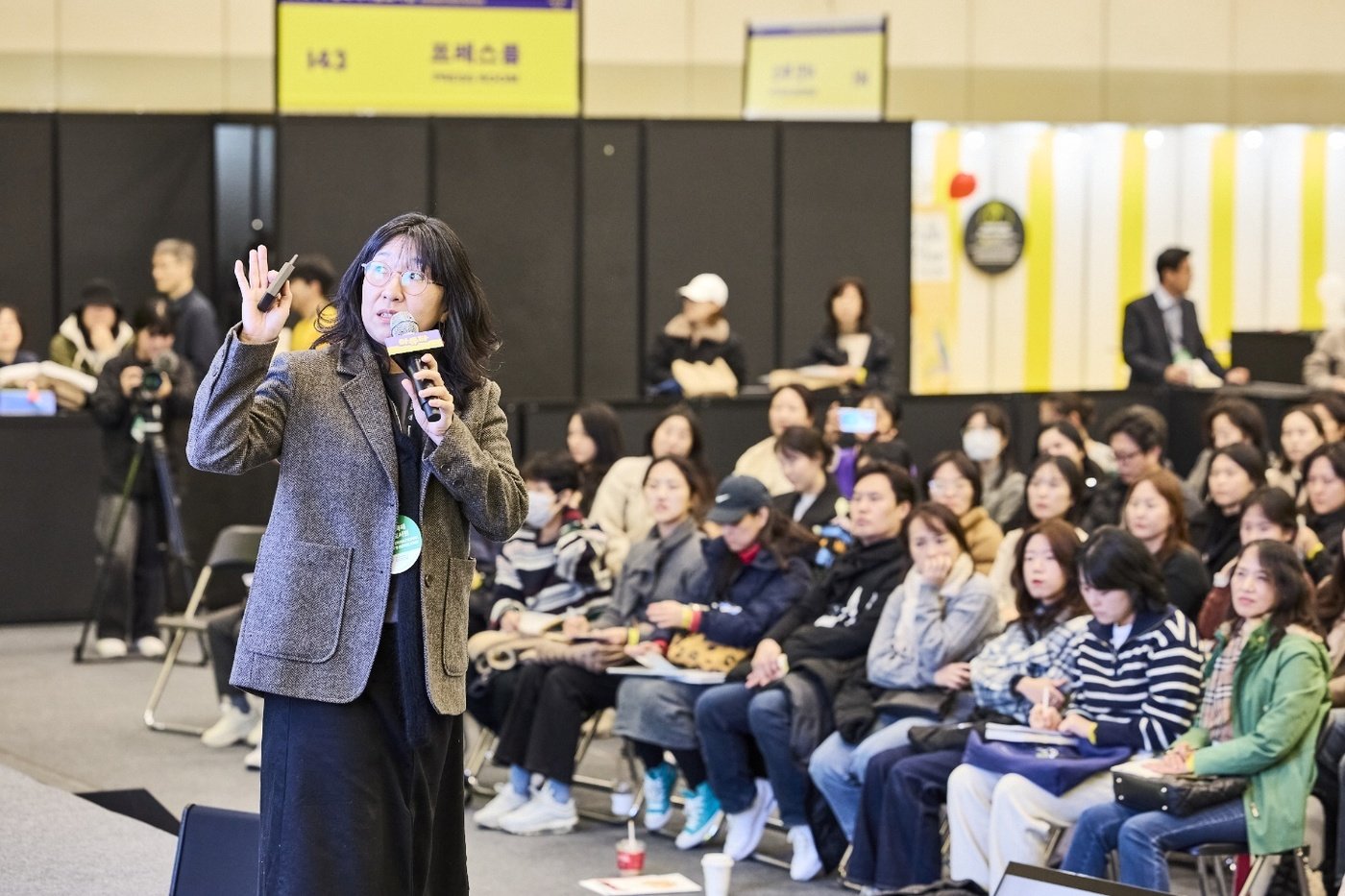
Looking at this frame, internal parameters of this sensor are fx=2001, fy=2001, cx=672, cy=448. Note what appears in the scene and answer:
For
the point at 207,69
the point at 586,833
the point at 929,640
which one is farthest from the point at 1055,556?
the point at 207,69

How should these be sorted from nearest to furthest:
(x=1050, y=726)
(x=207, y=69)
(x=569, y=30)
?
1. (x=1050, y=726)
2. (x=569, y=30)
3. (x=207, y=69)

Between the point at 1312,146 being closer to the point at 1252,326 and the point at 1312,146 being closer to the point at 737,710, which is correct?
the point at 1252,326

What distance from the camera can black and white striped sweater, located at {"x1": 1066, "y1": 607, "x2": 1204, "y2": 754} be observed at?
5129 mm

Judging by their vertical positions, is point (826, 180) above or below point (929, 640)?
above

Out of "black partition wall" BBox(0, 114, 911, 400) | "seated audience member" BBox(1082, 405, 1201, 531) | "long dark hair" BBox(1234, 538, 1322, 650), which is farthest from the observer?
"black partition wall" BBox(0, 114, 911, 400)

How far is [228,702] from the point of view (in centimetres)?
762

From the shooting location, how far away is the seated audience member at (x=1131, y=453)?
771cm

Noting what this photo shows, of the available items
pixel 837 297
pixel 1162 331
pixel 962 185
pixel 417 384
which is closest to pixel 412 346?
pixel 417 384

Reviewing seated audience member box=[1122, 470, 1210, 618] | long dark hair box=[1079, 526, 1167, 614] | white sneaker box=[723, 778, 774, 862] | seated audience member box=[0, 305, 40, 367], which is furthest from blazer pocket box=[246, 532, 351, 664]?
seated audience member box=[0, 305, 40, 367]

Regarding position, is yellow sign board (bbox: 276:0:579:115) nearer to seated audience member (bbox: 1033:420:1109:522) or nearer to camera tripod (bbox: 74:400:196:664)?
camera tripod (bbox: 74:400:196:664)

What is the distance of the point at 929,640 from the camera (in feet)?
18.9

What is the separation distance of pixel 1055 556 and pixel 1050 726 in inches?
19.7

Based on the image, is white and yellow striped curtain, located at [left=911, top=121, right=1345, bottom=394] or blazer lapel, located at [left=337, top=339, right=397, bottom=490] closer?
blazer lapel, located at [left=337, top=339, right=397, bottom=490]

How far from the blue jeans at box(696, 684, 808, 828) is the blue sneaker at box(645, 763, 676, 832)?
0.29 metres
